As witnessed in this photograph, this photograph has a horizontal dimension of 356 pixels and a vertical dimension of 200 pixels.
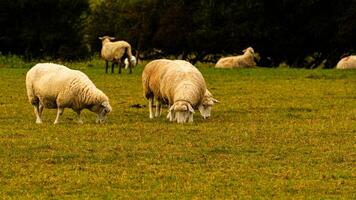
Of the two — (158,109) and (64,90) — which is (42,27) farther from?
(64,90)

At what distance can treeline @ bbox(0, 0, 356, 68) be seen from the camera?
47.2 meters

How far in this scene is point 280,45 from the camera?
4828 centimetres

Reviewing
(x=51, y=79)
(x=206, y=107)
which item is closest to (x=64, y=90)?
(x=51, y=79)

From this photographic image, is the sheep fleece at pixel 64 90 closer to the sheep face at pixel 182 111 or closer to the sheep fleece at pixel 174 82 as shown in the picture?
the sheep face at pixel 182 111

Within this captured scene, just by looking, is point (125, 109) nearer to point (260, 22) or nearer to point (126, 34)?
point (260, 22)

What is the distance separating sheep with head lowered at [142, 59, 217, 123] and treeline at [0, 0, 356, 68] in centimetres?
2533

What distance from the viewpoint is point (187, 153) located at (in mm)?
13820

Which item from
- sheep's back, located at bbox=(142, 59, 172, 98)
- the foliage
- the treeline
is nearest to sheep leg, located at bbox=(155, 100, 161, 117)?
sheep's back, located at bbox=(142, 59, 172, 98)

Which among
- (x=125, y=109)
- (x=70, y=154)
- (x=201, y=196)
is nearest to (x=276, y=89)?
(x=125, y=109)

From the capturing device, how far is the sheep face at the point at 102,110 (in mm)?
17938

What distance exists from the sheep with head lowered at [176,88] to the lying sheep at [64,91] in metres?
1.39

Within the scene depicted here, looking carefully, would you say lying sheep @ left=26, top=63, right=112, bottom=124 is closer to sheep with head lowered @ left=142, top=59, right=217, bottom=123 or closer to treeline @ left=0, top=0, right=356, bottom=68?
sheep with head lowered @ left=142, top=59, right=217, bottom=123

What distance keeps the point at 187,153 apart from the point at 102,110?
4.59 m

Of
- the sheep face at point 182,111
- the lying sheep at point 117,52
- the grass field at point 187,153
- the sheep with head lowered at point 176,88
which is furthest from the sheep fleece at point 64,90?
the lying sheep at point 117,52
